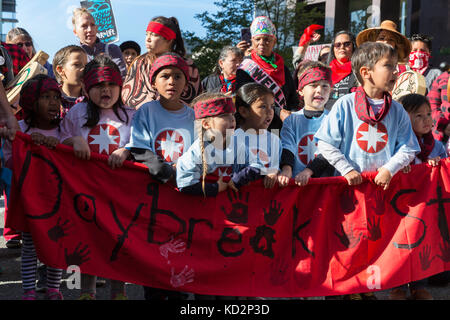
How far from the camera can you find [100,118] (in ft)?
12.6

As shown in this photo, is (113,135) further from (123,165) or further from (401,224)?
(401,224)

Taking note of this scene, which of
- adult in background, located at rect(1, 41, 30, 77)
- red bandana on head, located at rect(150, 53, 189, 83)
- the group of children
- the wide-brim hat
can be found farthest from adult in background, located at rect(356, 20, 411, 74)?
adult in background, located at rect(1, 41, 30, 77)

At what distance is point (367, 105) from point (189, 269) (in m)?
1.70

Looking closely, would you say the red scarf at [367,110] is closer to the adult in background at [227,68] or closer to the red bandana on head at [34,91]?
the red bandana on head at [34,91]

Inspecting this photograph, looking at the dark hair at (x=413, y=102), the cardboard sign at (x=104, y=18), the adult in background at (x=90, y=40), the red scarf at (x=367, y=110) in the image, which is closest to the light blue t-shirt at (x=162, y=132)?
the red scarf at (x=367, y=110)

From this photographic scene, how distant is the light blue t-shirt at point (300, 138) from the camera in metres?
3.89

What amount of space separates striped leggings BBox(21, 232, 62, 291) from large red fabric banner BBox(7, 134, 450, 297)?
23cm

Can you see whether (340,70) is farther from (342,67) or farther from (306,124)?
(306,124)

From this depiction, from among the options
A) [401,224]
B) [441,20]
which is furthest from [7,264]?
[441,20]

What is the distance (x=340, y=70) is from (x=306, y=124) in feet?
5.86

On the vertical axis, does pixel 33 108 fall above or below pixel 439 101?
below

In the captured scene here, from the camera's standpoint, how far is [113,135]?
3.80m

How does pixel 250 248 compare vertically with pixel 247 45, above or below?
below

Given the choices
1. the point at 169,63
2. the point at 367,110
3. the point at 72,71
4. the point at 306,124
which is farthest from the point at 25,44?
the point at 367,110
